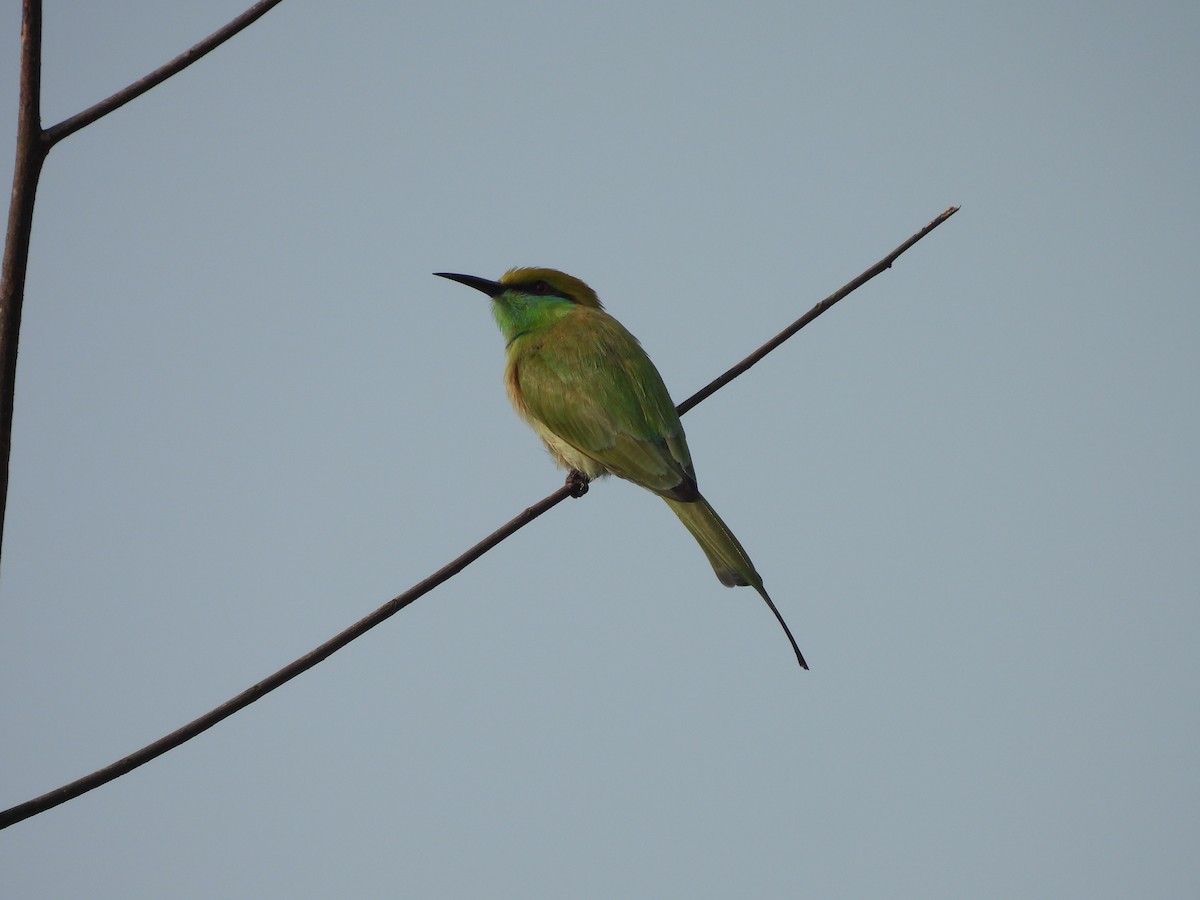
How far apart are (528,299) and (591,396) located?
73cm

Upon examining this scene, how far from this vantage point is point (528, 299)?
14.2 ft

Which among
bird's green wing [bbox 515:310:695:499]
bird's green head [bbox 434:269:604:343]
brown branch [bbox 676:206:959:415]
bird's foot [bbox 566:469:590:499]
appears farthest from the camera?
bird's green head [bbox 434:269:604:343]

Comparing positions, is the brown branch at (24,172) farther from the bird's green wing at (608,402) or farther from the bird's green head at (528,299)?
the bird's green head at (528,299)

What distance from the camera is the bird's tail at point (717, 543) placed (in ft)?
10.1

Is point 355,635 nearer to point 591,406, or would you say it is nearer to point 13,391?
point 13,391

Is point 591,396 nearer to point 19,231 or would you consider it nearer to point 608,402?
point 608,402

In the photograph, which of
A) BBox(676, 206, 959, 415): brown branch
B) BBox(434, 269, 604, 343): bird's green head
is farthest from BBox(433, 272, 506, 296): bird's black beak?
BBox(676, 206, 959, 415): brown branch

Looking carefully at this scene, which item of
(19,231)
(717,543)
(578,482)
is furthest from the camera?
(578,482)

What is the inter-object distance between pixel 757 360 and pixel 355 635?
129cm

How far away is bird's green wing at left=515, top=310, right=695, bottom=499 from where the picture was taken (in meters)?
Result: 3.59

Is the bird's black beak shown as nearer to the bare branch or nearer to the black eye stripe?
the black eye stripe

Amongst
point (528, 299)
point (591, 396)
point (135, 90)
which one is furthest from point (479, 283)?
point (135, 90)

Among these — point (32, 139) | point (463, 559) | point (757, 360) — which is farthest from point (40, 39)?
point (757, 360)

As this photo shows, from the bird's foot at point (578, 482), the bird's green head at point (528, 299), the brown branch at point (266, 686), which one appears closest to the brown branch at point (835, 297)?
the brown branch at point (266, 686)
